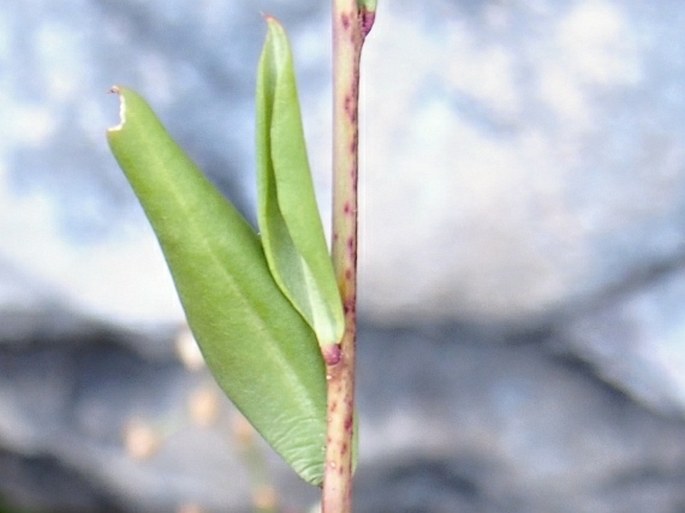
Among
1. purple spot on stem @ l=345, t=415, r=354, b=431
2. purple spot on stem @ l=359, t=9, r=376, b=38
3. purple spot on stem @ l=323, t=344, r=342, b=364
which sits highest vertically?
purple spot on stem @ l=359, t=9, r=376, b=38

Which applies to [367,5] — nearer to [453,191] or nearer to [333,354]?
[333,354]

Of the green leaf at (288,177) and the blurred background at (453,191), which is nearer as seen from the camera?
the green leaf at (288,177)

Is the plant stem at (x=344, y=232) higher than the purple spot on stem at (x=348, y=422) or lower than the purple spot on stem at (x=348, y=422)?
higher

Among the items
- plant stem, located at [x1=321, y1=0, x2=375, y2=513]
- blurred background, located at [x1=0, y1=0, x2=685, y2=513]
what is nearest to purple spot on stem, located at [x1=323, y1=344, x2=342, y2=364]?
plant stem, located at [x1=321, y1=0, x2=375, y2=513]

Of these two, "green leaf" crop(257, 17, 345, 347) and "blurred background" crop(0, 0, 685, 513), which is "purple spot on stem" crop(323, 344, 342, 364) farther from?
"blurred background" crop(0, 0, 685, 513)

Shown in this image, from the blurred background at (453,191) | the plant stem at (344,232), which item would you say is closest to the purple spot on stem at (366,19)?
the plant stem at (344,232)

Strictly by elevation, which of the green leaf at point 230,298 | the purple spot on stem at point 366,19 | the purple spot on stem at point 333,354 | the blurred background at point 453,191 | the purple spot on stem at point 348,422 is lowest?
the purple spot on stem at point 348,422

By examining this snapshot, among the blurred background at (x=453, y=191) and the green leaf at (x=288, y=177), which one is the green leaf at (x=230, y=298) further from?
the blurred background at (x=453, y=191)
